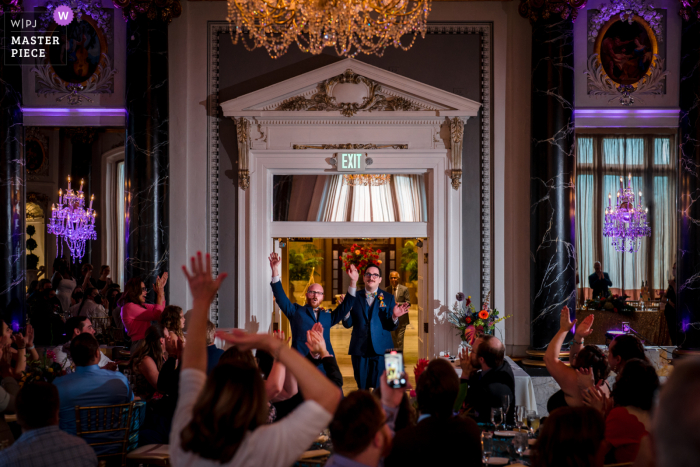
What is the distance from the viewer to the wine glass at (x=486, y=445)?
128 inches

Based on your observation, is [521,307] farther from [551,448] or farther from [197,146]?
[551,448]

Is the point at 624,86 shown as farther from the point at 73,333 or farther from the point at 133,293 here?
the point at 73,333

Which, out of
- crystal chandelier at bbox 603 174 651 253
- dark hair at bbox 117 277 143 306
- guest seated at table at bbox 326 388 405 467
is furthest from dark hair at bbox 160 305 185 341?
crystal chandelier at bbox 603 174 651 253

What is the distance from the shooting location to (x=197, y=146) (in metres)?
7.68

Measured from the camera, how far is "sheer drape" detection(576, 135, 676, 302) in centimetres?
1251

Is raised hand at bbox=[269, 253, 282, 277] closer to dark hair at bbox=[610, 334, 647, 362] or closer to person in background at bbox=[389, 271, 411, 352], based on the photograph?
person in background at bbox=[389, 271, 411, 352]

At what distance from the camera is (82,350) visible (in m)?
3.58

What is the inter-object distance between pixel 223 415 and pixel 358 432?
1.43 ft

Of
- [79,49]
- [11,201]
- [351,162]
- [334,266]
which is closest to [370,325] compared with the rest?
[351,162]

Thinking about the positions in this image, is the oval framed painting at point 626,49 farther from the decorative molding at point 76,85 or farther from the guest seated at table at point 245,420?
the guest seated at table at point 245,420

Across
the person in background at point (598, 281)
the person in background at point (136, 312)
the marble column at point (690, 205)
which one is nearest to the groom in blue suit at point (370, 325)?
the person in background at point (136, 312)

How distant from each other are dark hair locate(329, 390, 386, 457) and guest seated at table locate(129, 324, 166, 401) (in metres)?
2.81

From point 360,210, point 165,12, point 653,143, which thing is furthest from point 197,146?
point 653,143

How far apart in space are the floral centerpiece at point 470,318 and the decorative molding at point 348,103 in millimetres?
2561
